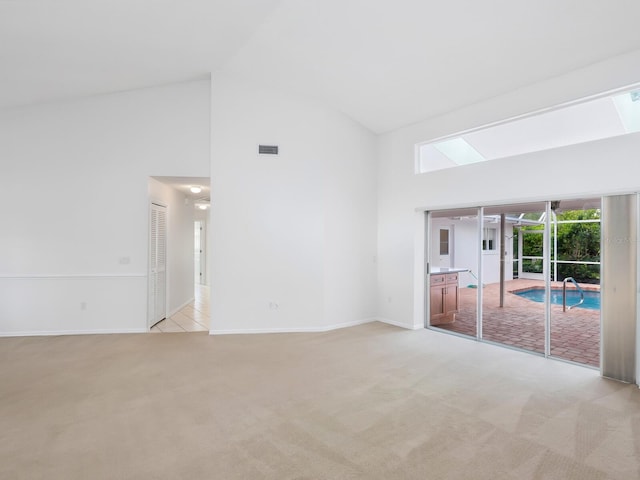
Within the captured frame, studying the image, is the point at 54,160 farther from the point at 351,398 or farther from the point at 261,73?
the point at 351,398

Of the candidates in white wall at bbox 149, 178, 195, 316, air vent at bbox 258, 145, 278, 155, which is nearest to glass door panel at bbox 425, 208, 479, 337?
air vent at bbox 258, 145, 278, 155

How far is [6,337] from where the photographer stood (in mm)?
5379

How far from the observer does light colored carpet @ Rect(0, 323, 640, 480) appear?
2338 millimetres

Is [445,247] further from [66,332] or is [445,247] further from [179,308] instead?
[66,332]

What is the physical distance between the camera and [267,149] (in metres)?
5.75

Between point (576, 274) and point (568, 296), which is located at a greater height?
point (576, 274)

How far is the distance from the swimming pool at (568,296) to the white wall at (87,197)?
5.47m

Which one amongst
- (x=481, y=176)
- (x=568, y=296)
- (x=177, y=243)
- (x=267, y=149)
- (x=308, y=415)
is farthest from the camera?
(x=177, y=243)

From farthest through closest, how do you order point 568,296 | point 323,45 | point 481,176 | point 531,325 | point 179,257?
point 179,257
point 531,325
point 481,176
point 568,296
point 323,45

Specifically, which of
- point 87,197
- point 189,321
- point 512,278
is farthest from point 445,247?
point 87,197

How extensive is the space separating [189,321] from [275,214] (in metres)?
2.81

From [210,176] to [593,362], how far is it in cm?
603

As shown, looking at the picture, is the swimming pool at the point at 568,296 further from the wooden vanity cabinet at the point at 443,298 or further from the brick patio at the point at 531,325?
the wooden vanity cabinet at the point at 443,298

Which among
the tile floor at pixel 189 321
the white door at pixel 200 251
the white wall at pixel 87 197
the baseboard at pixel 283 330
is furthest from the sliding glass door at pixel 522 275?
the white door at pixel 200 251
